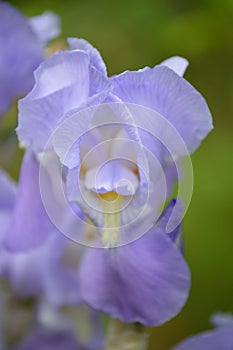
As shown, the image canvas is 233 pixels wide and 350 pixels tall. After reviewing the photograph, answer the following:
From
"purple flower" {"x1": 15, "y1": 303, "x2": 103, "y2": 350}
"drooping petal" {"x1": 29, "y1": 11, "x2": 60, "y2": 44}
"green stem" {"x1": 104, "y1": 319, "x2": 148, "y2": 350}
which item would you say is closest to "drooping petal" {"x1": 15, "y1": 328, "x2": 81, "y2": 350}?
"purple flower" {"x1": 15, "y1": 303, "x2": 103, "y2": 350}

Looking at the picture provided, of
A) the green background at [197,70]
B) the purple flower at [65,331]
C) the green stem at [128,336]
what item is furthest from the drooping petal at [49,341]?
the green background at [197,70]

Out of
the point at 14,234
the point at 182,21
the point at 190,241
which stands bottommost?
the point at 190,241

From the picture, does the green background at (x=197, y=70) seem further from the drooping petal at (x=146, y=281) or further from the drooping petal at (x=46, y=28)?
the drooping petal at (x=146, y=281)

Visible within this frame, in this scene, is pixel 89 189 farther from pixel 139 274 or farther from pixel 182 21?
pixel 182 21

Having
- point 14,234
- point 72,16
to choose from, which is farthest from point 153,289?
point 72,16

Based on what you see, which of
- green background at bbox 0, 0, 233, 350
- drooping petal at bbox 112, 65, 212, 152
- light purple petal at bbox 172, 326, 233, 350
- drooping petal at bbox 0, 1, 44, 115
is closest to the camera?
drooping petal at bbox 112, 65, 212, 152

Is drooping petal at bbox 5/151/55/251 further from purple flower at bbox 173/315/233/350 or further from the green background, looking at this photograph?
the green background

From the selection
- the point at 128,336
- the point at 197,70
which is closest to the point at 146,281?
the point at 128,336
